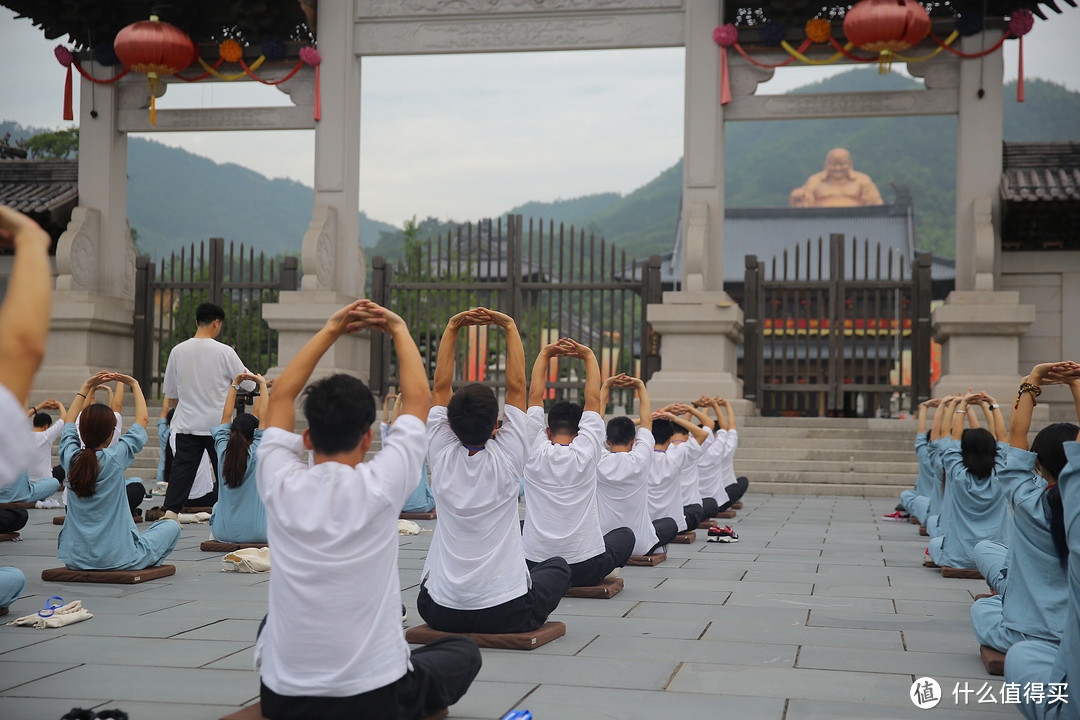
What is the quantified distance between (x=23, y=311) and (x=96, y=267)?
1449 cm

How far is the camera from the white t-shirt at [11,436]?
211cm

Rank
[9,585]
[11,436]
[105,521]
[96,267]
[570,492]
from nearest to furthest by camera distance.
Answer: [11,436] < [9,585] < [570,492] < [105,521] < [96,267]

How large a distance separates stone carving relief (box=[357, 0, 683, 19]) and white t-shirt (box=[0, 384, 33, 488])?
1325 centimetres

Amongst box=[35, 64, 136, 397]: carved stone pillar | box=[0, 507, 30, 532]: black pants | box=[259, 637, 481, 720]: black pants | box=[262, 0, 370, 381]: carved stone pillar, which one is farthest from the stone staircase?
box=[259, 637, 481, 720]: black pants

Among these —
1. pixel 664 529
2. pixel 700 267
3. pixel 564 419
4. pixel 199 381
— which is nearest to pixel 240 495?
pixel 199 381

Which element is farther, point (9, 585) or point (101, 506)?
point (101, 506)

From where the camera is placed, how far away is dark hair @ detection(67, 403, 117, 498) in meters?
5.60

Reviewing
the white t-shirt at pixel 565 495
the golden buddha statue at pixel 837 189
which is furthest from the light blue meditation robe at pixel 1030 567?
the golden buddha statue at pixel 837 189

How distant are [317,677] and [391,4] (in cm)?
1349

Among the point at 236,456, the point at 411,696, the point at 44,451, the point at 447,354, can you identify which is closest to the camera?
the point at 411,696

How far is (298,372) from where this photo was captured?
2.94m

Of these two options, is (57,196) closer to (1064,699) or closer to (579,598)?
(579,598)

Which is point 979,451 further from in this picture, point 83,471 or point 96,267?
point 96,267

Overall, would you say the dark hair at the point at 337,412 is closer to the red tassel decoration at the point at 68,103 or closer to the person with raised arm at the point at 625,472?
the person with raised arm at the point at 625,472
